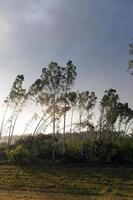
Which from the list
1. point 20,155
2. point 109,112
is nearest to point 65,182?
point 20,155

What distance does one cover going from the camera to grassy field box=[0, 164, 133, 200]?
152ft

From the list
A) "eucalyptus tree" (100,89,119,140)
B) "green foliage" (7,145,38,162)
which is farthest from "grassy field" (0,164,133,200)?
"eucalyptus tree" (100,89,119,140)

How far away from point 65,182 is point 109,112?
47.2 meters

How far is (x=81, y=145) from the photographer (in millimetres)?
77188

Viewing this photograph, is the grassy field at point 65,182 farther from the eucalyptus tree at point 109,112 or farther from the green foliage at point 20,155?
the eucalyptus tree at point 109,112

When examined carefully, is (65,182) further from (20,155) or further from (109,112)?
(109,112)

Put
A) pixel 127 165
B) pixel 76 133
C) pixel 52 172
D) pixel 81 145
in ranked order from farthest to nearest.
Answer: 1. pixel 76 133
2. pixel 81 145
3. pixel 127 165
4. pixel 52 172

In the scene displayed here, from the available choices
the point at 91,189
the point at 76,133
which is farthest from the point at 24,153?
the point at 76,133

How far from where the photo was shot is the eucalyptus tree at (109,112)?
97.6 m

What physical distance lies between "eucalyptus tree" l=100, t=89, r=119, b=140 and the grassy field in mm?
31784

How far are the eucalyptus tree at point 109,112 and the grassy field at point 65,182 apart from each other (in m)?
31.8

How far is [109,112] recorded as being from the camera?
10200 centimetres

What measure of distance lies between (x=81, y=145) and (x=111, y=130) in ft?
104

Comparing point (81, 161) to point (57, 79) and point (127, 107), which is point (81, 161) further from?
point (127, 107)
